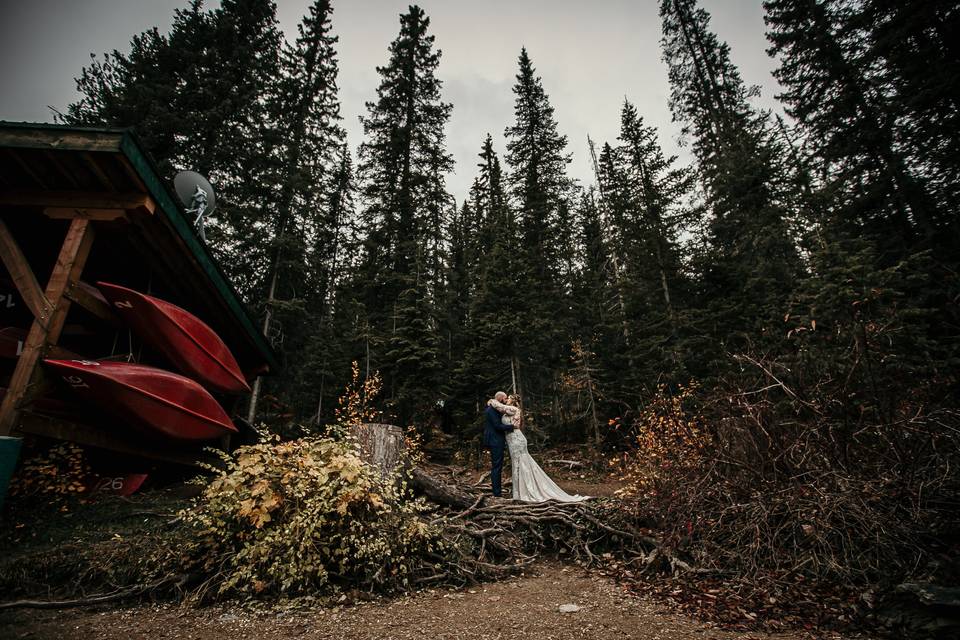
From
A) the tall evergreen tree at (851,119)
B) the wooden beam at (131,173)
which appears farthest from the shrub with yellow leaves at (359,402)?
the tall evergreen tree at (851,119)

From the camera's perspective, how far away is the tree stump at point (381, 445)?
16.4 feet

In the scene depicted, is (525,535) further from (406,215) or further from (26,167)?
(406,215)

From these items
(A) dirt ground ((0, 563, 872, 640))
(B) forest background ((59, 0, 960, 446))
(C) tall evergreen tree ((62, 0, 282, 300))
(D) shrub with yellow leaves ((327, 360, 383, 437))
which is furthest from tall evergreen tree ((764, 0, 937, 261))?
(C) tall evergreen tree ((62, 0, 282, 300))

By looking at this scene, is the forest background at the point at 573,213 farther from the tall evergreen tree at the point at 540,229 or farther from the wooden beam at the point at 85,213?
the wooden beam at the point at 85,213

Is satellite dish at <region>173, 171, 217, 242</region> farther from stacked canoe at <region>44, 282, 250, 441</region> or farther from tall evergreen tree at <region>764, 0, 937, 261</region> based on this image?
tall evergreen tree at <region>764, 0, 937, 261</region>

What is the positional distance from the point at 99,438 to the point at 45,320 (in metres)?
1.95

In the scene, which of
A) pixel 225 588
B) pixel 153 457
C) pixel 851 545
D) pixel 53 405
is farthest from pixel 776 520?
pixel 53 405

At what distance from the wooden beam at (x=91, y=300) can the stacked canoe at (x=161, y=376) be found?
108 mm

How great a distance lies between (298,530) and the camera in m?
3.54

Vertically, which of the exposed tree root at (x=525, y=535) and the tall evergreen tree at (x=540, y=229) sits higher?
the tall evergreen tree at (x=540, y=229)

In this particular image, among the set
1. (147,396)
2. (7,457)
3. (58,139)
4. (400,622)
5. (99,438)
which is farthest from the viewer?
(99,438)

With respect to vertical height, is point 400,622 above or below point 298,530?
below

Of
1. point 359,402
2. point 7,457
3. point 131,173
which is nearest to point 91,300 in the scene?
point 131,173

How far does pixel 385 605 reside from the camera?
11.4ft
